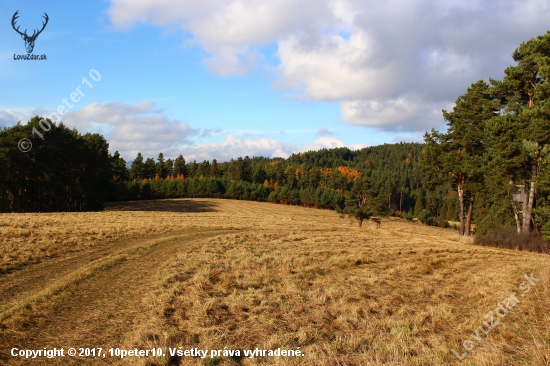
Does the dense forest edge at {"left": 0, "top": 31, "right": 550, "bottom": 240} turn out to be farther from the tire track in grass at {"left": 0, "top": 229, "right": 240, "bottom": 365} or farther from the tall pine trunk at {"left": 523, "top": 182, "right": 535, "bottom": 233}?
the tire track in grass at {"left": 0, "top": 229, "right": 240, "bottom": 365}

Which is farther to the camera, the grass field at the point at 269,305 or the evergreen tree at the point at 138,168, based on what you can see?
the evergreen tree at the point at 138,168

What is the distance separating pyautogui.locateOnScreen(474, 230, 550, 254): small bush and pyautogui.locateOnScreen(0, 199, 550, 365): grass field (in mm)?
7586

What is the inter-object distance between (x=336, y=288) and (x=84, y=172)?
5398cm

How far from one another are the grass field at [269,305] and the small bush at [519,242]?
24.9 ft

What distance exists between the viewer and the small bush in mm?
19984

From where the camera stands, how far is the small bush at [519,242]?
19984 mm

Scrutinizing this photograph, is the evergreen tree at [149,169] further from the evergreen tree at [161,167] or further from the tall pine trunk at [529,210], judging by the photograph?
the tall pine trunk at [529,210]

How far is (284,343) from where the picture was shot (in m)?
6.03

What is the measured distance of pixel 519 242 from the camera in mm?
21031

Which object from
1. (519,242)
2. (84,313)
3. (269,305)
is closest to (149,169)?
(519,242)

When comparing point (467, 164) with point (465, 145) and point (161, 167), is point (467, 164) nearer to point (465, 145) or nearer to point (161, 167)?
point (465, 145)

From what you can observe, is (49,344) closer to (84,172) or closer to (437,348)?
(437,348)

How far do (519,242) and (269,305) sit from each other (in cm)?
2036

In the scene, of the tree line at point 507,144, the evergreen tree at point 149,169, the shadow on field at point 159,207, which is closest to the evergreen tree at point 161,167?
the evergreen tree at point 149,169
